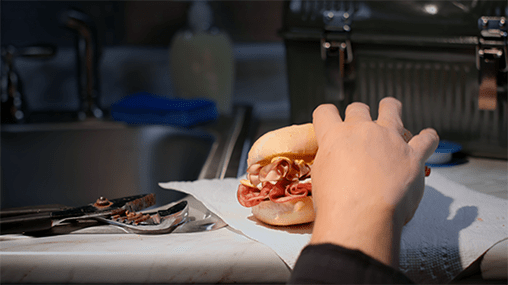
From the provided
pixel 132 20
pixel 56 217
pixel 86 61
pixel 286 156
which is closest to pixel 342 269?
pixel 286 156

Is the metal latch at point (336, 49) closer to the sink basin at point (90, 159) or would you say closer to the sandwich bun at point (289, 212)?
the sink basin at point (90, 159)

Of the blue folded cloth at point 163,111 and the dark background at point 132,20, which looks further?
the dark background at point 132,20

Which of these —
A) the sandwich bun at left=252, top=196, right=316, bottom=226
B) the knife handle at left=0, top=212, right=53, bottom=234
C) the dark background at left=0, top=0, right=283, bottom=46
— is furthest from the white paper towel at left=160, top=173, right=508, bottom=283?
the dark background at left=0, top=0, right=283, bottom=46

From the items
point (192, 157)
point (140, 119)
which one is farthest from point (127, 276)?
point (140, 119)

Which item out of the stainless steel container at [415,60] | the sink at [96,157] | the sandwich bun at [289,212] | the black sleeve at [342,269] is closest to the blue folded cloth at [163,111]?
the sink at [96,157]

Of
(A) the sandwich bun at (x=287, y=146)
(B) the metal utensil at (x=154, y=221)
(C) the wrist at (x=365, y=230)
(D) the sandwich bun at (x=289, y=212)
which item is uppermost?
(A) the sandwich bun at (x=287, y=146)

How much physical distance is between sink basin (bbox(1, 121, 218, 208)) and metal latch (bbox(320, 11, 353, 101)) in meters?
0.25

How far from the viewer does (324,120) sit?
385 mm

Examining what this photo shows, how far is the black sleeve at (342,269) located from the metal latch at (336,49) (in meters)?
0.48

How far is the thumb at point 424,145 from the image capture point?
13.6 inches

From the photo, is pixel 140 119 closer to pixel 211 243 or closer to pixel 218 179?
pixel 218 179

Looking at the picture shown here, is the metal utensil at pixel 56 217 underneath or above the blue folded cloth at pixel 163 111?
underneath

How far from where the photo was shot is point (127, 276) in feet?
1.09

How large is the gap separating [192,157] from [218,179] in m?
0.27
